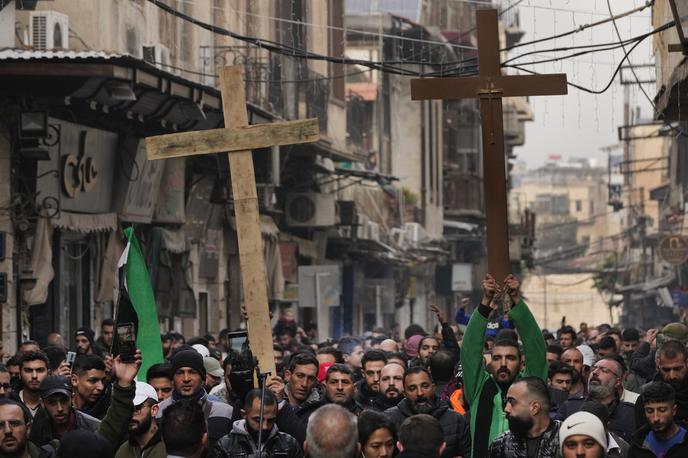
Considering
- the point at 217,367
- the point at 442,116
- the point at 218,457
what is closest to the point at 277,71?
the point at 217,367

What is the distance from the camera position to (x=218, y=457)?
9219 millimetres

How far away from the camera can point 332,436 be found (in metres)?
7.68

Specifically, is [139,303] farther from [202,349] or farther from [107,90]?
[107,90]

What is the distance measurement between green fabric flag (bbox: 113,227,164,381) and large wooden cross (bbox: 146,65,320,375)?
24.8 inches

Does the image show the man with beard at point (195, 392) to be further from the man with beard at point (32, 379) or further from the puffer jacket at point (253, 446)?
the puffer jacket at point (253, 446)

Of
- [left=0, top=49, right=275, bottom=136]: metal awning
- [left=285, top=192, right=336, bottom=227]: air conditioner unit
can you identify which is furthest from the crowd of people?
[left=285, top=192, right=336, bottom=227]: air conditioner unit

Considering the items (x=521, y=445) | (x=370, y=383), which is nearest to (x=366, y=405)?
(x=370, y=383)

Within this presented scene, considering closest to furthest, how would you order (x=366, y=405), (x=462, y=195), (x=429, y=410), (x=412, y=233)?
1. (x=429, y=410)
2. (x=366, y=405)
3. (x=412, y=233)
4. (x=462, y=195)

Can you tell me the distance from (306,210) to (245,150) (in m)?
22.2

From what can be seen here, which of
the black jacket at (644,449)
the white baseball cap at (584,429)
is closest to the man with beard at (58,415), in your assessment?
the white baseball cap at (584,429)

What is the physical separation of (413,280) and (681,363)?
39.4 m

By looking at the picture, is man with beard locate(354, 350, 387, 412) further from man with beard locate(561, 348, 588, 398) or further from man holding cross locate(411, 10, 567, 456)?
man holding cross locate(411, 10, 567, 456)

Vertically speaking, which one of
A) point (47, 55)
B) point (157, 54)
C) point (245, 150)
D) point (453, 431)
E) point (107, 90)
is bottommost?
point (453, 431)

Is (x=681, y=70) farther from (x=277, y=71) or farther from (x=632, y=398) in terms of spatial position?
(x=277, y=71)
